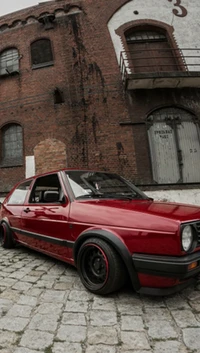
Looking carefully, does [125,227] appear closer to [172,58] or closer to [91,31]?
[172,58]

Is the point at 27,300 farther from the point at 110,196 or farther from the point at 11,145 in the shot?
the point at 11,145

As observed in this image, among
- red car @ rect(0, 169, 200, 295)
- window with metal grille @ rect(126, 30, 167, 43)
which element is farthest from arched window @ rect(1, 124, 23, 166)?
window with metal grille @ rect(126, 30, 167, 43)

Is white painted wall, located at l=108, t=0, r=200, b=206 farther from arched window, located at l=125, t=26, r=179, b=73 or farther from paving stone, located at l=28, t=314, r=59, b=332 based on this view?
paving stone, located at l=28, t=314, r=59, b=332

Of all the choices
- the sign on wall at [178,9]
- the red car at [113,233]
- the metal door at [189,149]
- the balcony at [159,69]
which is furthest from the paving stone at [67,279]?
the sign on wall at [178,9]

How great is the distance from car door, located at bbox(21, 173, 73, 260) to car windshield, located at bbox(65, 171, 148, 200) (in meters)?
0.20

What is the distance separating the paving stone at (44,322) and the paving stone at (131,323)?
0.58 m

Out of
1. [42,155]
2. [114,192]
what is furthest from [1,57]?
[114,192]

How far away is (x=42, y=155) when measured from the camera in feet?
30.0

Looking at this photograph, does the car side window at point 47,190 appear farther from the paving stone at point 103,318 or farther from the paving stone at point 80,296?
the paving stone at point 103,318

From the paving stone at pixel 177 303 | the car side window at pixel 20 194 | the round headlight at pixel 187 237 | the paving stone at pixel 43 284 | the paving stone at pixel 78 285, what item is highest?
the car side window at pixel 20 194

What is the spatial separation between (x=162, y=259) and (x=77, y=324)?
93cm

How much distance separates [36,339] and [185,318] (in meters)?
1.27

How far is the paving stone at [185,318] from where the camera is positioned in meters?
1.73

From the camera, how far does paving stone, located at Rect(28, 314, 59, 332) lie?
173cm
